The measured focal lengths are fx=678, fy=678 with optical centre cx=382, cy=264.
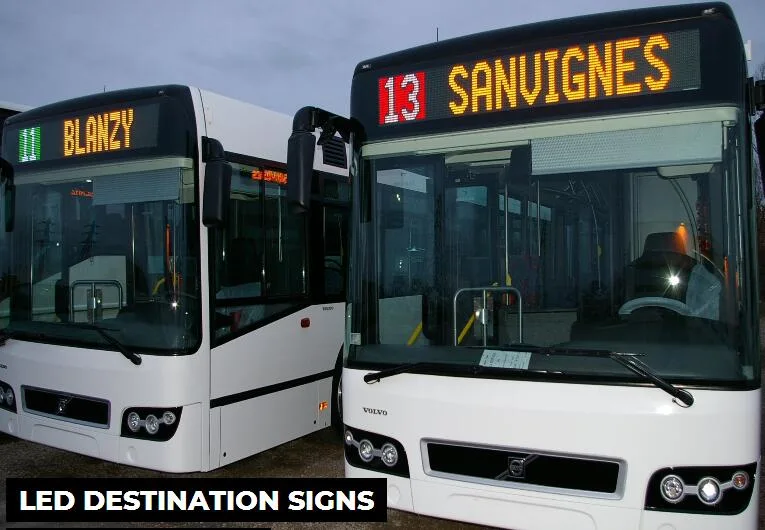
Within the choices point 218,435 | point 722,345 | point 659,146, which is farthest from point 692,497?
point 218,435

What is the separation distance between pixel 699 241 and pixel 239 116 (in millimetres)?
3523

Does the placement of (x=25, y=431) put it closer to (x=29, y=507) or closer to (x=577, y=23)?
(x=29, y=507)

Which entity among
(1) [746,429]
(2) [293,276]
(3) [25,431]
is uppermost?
(2) [293,276]

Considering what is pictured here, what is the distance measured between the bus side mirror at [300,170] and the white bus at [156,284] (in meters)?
1.01

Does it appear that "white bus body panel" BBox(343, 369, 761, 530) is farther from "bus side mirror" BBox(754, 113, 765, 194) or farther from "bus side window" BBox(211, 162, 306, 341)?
"bus side window" BBox(211, 162, 306, 341)

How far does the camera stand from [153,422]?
4.72m

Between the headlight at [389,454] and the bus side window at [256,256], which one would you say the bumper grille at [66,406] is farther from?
the headlight at [389,454]

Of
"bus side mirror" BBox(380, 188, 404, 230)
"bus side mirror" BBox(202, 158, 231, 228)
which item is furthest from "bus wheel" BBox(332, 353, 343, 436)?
"bus side mirror" BBox(380, 188, 404, 230)

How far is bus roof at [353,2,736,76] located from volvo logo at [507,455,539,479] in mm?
2164

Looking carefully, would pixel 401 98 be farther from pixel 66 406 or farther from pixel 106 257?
pixel 66 406

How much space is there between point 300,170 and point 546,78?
1.40 m

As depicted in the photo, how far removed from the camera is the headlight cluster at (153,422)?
471cm

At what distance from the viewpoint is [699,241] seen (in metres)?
3.25

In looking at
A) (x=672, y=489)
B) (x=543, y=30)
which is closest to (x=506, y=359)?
(x=672, y=489)
